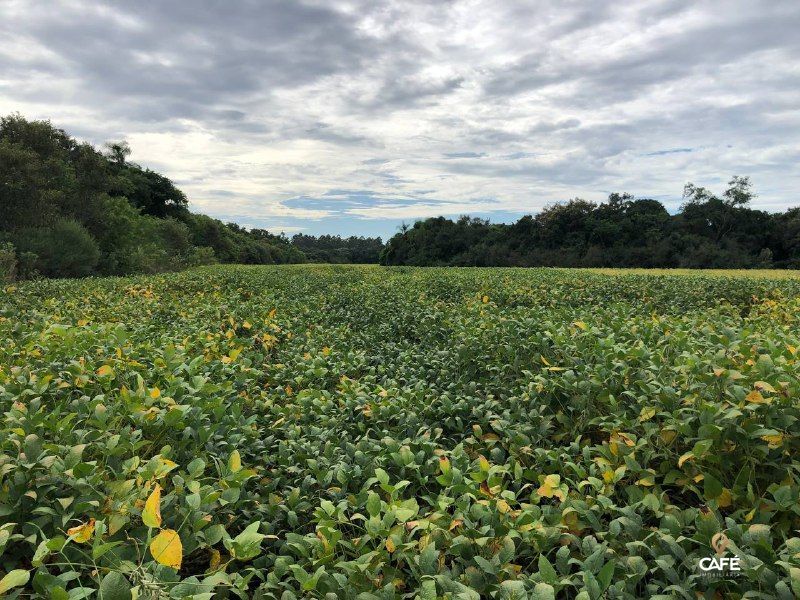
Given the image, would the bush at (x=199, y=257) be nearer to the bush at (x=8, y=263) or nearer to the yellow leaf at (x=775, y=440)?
the bush at (x=8, y=263)

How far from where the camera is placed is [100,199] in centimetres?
3011

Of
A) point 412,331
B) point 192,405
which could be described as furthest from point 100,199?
point 192,405

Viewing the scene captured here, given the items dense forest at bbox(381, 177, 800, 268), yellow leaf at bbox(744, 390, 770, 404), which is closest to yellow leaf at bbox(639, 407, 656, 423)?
yellow leaf at bbox(744, 390, 770, 404)

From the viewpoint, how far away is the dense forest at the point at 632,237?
139 ft

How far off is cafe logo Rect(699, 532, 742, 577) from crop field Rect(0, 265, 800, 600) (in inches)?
0.9

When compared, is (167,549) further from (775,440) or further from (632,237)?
(632,237)

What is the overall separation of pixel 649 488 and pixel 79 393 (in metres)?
3.79

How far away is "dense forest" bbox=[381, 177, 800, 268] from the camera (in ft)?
139

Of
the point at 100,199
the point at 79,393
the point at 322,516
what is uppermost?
the point at 100,199

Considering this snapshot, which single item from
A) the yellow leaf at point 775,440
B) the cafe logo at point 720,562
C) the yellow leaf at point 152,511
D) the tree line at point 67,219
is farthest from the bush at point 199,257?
the cafe logo at point 720,562

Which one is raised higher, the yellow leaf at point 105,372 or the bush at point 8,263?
the bush at point 8,263

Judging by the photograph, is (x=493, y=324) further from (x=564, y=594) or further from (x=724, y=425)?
(x=564, y=594)

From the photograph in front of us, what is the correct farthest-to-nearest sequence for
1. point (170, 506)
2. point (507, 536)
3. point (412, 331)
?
point (412, 331)
point (170, 506)
point (507, 536)

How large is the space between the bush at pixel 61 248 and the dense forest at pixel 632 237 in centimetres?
3954
